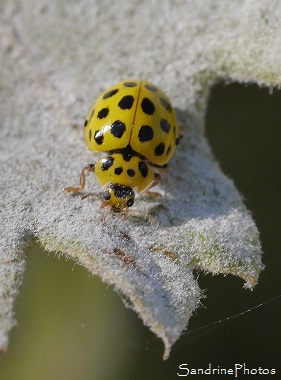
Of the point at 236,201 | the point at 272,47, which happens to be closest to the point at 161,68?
the point at 272,47

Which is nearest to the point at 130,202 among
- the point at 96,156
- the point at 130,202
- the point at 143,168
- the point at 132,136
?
the point at 130,202

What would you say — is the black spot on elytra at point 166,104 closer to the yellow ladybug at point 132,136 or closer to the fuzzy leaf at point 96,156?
the yellow ladybug at point 132,136

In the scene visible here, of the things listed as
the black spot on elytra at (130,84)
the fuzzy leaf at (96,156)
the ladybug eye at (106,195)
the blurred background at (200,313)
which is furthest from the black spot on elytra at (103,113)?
the blurred background at (200,313)

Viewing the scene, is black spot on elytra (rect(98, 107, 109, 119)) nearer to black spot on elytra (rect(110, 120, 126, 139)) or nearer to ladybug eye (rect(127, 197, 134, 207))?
black spot on elytra (rect(110, 120, 126, 139))

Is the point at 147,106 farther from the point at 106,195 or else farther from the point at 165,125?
the point at 106,195

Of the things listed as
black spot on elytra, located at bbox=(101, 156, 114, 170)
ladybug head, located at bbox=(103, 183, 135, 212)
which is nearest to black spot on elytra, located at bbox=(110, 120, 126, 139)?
black spot on elytra, located at bbox=(101, 156, 114, 170)

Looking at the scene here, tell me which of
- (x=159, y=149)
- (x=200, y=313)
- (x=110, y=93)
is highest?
(x=110, y=93)

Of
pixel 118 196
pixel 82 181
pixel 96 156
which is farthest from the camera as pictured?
pixel 96 156
